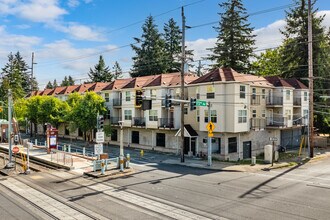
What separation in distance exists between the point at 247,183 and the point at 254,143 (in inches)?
669

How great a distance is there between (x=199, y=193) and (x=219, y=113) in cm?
1714

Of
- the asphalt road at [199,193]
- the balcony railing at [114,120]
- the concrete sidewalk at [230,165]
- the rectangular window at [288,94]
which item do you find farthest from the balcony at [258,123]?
the balcony railing at [114,120]

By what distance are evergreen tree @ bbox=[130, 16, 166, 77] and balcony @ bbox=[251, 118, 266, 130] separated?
37.8 metres

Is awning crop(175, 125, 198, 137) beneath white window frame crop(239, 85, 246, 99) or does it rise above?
beneath

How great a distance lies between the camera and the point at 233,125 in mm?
34031

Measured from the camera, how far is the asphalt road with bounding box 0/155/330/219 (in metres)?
15.3

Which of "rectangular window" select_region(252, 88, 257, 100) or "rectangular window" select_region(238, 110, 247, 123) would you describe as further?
"rectangular window" select_region(252, 88, 257, 100)

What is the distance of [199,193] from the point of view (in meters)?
18.9

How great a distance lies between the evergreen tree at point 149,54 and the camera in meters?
74.1

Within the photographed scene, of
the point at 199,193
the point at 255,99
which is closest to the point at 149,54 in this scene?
the point at 255,99

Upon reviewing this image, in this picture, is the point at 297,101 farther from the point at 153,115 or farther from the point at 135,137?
the point at 135,137

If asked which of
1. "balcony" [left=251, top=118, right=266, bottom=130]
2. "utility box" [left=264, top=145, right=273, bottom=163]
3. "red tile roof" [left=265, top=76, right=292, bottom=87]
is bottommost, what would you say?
"utility box" [left=264, top=145, right=273, bottom=163]

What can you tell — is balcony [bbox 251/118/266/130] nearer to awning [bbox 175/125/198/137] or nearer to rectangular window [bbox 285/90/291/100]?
rectangular window [bbox 285/90/291/100]

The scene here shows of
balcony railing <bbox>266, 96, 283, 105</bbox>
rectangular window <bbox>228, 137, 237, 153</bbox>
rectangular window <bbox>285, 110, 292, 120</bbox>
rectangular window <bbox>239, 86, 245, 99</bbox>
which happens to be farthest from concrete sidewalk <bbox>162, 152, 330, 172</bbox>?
balcony railing <bbox>266, 96, 283, 105</bbox>
